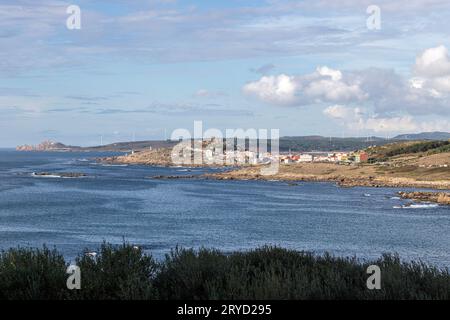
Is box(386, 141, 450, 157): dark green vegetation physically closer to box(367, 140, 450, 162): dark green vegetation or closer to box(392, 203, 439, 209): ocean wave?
box(367, 140, 450, 162): dark green vegetation

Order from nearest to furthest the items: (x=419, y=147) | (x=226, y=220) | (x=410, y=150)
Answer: (x=226, y=220) < (x=419, y=147) < (x=410, y=150)

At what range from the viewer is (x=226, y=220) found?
6688cm

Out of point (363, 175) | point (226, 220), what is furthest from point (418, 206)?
point (363, 175)

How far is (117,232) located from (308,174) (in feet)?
327

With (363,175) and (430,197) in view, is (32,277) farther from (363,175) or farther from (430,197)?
(363,175)

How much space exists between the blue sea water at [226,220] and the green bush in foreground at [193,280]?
63.8ft

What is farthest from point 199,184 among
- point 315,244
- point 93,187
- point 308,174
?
point 315,244

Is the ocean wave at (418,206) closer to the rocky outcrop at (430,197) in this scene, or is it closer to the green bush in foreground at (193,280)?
the rocky outcrop at (430,197)

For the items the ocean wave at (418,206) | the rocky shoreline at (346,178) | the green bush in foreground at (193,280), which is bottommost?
the ocean wave at (418,206)

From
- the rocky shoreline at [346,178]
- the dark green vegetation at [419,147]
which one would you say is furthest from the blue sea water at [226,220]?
the dark green vegetation at [419,147]

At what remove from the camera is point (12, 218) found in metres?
69.1

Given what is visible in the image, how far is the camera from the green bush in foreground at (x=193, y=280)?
1072cm

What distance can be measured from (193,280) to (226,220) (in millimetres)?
55364

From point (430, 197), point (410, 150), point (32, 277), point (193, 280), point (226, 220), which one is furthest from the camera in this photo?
point (410, 150)
